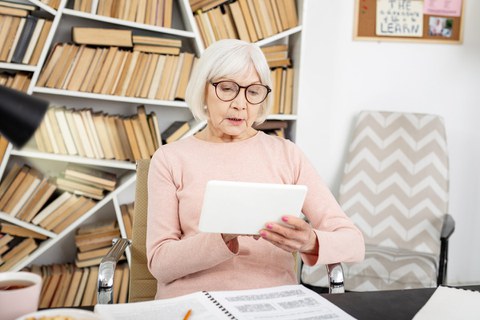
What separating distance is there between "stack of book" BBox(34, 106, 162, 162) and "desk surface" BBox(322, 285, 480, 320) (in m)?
1.73

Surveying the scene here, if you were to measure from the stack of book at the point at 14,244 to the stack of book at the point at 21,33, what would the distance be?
0.78 meters

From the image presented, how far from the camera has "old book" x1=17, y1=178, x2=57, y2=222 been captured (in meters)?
2.72

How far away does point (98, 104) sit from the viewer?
299 cm

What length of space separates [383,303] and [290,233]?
248 millimetres

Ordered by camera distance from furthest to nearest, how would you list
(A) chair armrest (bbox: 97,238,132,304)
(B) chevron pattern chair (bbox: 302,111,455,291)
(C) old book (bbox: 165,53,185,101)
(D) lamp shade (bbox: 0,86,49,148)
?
(B) chevron pattern chair (bbox: 302,111,455,291), (C) old book (bbox: 165,53,185,101), (A) chair armrest (bbox: 97,238,132,304), (D) lamp shade (bbox: 0,86,49,148)

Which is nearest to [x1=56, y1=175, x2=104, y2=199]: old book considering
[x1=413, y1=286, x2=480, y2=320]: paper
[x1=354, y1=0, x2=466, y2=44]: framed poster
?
[x1=354, y1=0, x2=466, y2=44]: framed poster

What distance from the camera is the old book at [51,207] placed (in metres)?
2.73

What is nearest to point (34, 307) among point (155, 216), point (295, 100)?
point (155, 216)

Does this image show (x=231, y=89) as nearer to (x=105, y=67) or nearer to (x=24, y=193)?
(x=105, y=67)

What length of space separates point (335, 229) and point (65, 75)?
165 cm

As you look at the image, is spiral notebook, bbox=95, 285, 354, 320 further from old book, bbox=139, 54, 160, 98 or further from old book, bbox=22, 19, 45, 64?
Result: old book, bbox=22, 19, 45, 64

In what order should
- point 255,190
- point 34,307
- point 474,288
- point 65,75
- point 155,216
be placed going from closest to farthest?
point 34,307, point 255,190, point 474,288, point 155,216, point 65,75

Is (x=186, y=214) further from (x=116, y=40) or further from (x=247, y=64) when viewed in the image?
(x=116, y=40)

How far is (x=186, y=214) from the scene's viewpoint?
1587 millimetres
